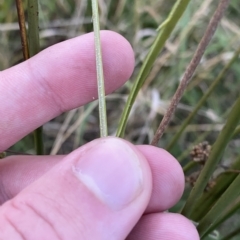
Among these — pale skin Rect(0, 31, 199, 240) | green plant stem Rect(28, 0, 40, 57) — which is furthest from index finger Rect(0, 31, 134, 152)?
green plant stem Rect(28, 0, 40, 57)

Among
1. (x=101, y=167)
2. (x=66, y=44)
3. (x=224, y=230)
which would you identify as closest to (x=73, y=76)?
(x=66, y=44)

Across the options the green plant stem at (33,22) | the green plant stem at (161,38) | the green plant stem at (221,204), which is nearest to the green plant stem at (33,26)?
the green plant stem at (33,22)

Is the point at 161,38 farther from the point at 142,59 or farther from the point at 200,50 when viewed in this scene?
the point at 142,59

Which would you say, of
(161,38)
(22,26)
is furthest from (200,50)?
(22,26)

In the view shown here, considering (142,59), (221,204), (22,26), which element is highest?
(22,26)

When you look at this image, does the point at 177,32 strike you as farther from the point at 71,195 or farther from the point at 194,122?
the point at 71,195

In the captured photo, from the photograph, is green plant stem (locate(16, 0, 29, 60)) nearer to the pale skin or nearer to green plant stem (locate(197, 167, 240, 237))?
the pale skin

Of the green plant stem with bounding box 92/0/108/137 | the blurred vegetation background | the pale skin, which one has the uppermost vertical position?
the green plant stem with bounding box 92/0/108/137
